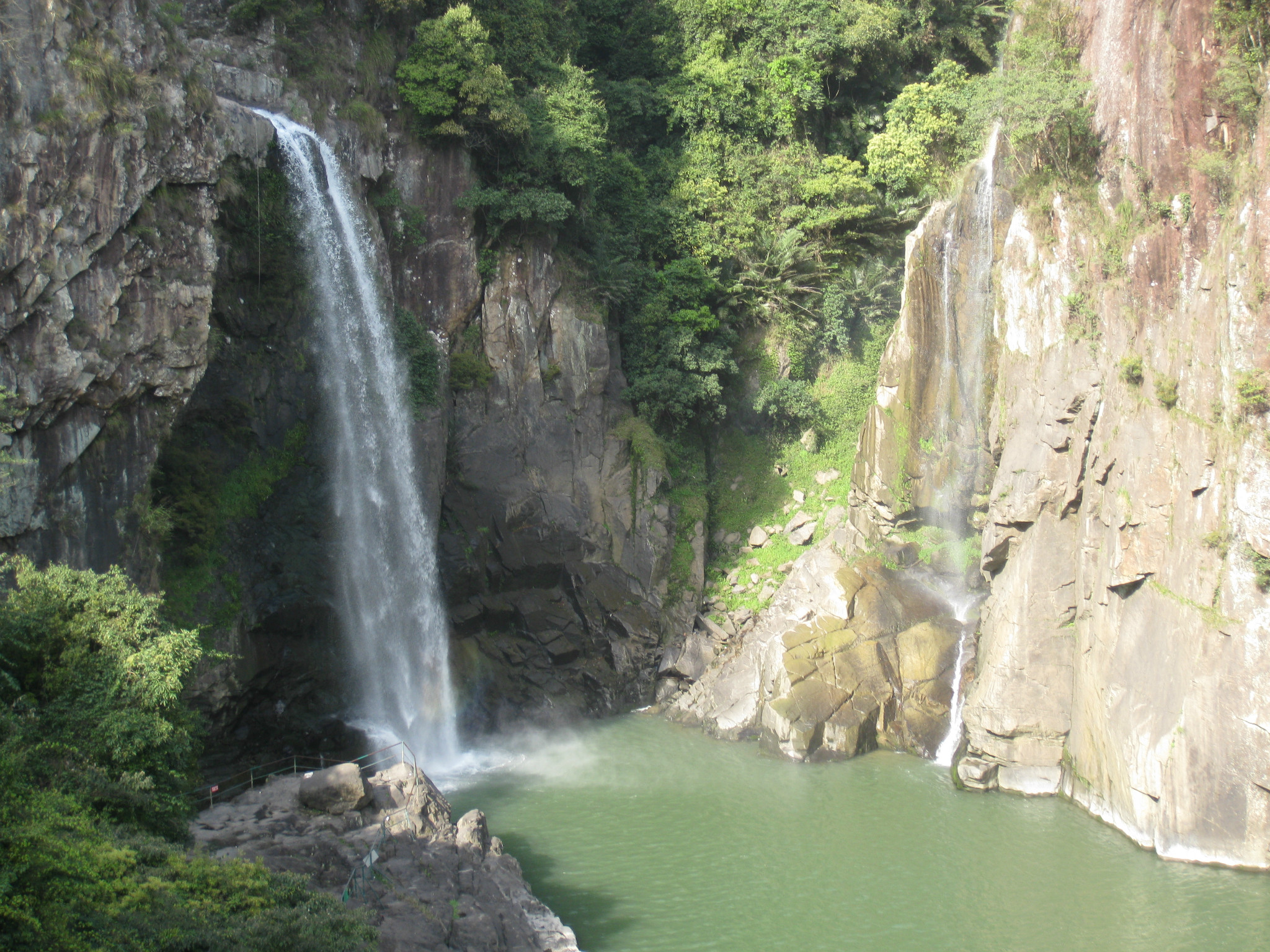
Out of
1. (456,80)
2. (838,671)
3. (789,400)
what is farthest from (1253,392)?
(456,80)

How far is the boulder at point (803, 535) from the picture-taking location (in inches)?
963

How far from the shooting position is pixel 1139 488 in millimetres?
15867

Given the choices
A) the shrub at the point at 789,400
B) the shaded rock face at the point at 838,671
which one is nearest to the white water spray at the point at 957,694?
the shaded rock face at the point at 838,671

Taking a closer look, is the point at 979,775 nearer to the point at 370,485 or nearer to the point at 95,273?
the point at 370,485

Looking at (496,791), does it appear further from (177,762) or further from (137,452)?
(137,452)

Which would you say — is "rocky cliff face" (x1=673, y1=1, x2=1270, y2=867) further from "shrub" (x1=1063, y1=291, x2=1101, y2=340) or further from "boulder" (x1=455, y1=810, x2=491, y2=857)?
"boulder" (x1=455, y1=810, x2=491, y2=857)

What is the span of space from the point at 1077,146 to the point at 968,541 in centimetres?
886

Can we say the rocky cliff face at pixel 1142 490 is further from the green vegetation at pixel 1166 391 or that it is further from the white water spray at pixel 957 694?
the white water spray at pixel 957 694

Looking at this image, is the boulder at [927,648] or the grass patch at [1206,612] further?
the boulder at [927,648]

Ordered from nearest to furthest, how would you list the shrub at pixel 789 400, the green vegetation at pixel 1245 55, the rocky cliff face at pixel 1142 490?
the rocky cliff face at pixel 1142 490 < the green vegetation at pixel 1245 55 < the shrub at pixel 789 400

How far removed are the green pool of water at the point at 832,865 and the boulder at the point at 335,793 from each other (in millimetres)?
2954

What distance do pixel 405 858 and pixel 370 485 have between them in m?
8.95

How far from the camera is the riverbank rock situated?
11547 millimetres

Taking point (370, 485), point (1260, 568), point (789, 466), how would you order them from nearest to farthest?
point (1260, 568)
point (370, 485)
point (789, 466)
